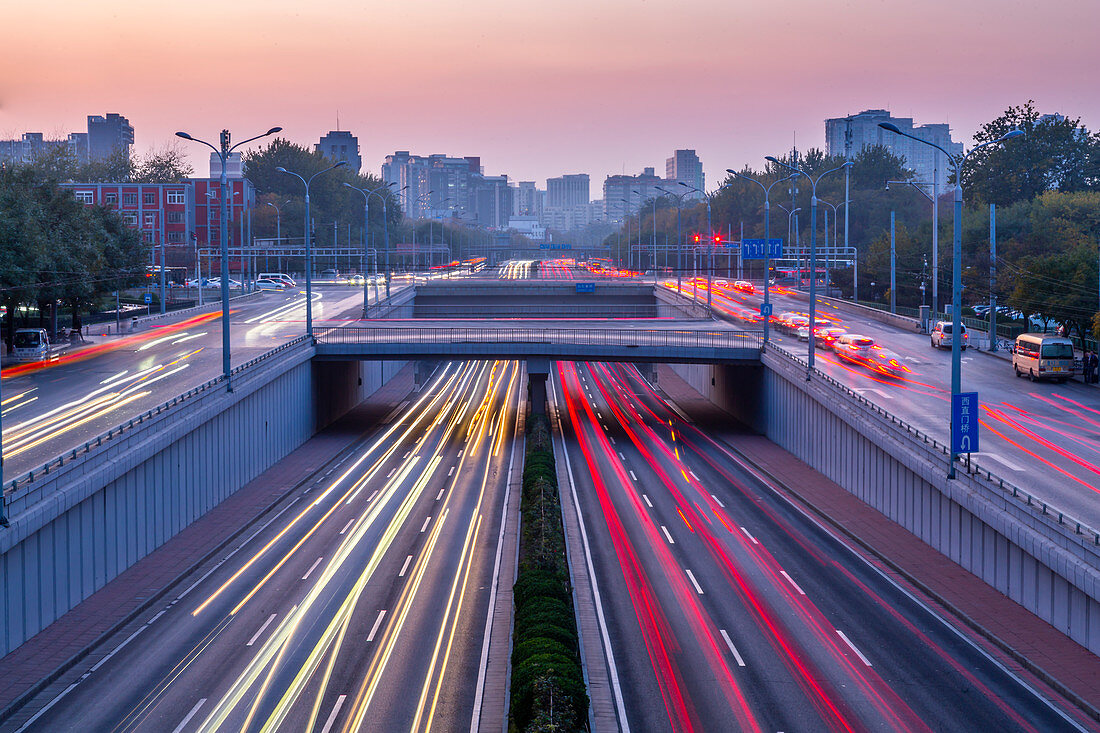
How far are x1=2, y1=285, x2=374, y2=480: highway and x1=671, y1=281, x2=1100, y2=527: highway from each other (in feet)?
96.1

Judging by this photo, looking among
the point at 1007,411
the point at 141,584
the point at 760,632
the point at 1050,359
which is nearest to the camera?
the point at 760,632

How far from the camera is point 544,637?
2144 cm

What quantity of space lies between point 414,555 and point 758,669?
13.9 metres

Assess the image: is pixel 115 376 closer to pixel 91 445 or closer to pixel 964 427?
pixel 91 445

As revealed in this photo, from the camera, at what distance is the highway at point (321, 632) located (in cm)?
1997

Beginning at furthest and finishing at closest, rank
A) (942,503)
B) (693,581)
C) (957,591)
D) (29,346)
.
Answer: (29,346) < (942,503) < (693,581) < (957,591)

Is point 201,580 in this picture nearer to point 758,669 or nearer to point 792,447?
point 758,669

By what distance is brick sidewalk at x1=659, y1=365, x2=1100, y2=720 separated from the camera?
67.9ft

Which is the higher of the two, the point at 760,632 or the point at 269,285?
the point at 269,285

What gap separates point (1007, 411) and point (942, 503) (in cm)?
1347

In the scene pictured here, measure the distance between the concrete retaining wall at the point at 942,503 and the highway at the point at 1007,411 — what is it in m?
2.02

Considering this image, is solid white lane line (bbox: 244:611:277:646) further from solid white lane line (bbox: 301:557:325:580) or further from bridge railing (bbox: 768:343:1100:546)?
bridge railing (bbox: 768:343:1100:546)

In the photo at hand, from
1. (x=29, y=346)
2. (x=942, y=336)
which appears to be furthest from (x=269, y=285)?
(x=942, y=336)

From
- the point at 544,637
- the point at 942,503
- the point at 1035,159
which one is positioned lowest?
the point at 544,637
